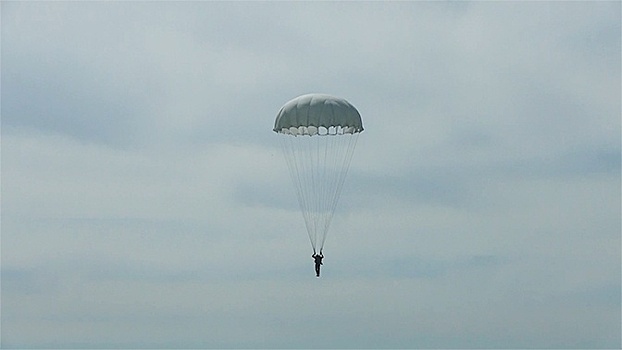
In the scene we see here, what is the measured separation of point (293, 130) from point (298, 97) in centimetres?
195

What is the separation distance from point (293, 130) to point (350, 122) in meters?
3.53

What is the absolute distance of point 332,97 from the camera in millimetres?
157375

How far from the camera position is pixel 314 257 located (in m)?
159

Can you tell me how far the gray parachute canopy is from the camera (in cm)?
15625

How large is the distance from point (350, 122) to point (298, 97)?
3.51m

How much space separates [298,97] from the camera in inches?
6220

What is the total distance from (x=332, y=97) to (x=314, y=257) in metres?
9.53

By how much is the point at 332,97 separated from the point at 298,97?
2.08 meters

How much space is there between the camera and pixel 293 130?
6225 inches

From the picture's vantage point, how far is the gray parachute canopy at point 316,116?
15625 centimetres

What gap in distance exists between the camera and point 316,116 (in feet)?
513
